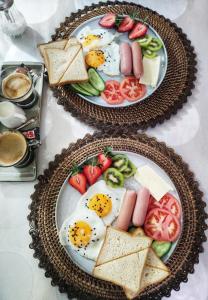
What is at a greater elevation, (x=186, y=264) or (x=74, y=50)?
(x=74, y=50)

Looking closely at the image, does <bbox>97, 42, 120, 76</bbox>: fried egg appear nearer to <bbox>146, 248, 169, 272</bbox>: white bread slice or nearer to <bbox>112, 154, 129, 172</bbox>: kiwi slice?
<bbox>112, 154, 129, 172</bbox>: kiwi slice

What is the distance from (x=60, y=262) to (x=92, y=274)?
122mm

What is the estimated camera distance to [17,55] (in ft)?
5.32

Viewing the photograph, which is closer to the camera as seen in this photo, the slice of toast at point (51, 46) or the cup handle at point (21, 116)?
the cup handle at point (21, 116)

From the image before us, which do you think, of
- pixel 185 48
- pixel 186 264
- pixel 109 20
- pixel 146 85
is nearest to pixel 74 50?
pixel 109 20

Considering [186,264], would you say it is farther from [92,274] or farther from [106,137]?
Result: [106,137]

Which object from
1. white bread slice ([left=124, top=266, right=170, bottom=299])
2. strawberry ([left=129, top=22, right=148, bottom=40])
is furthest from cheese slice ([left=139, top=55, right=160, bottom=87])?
white bread slice ([left=124, top=266, right=170, bottom=299])

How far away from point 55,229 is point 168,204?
423 millimetres

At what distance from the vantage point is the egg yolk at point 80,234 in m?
1.25

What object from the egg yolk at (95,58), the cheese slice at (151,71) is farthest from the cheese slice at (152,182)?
the egg yolk at (95,58)

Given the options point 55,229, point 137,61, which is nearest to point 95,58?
point 137,61

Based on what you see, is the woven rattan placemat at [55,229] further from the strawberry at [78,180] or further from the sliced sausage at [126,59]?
the sliced sausage at [126,59]

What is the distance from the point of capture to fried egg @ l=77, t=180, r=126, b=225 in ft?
4.28

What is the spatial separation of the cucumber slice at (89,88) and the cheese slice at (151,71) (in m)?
0.19
